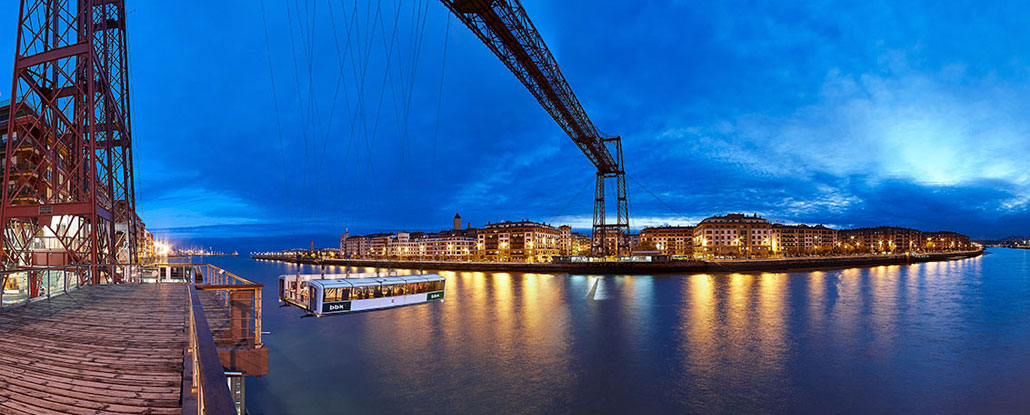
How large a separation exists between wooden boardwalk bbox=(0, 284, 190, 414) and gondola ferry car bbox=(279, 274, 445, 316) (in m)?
13.3

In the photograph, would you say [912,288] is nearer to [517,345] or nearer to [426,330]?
[517,345]

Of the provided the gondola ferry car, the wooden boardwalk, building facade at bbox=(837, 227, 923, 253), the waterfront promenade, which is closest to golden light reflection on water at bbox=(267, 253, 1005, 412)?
the gondola ferry car

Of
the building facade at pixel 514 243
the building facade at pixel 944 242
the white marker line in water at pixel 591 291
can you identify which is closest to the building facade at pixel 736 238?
the building facade at pixel 514 243

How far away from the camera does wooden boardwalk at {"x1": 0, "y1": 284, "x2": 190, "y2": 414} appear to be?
3705mm

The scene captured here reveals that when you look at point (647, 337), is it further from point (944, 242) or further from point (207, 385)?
point (944, 242)

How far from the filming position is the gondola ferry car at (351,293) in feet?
69.1

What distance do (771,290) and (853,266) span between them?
53637mm

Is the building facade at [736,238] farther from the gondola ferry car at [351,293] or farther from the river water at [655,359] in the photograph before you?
the gondola ferry car at [351,293]

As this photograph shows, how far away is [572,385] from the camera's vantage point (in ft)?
53.4

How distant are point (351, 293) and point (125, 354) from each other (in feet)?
57.0

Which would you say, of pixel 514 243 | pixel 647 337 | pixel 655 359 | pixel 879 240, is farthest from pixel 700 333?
pixel 879 240

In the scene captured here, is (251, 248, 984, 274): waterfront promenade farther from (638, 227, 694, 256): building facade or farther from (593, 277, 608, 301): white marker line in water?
(638, 227, 694, 256): building facade

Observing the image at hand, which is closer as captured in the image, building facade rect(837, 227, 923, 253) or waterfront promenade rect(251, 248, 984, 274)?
waterfront promenade rect(251, 248, 984, 274)

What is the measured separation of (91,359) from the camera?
4738 millimetres
